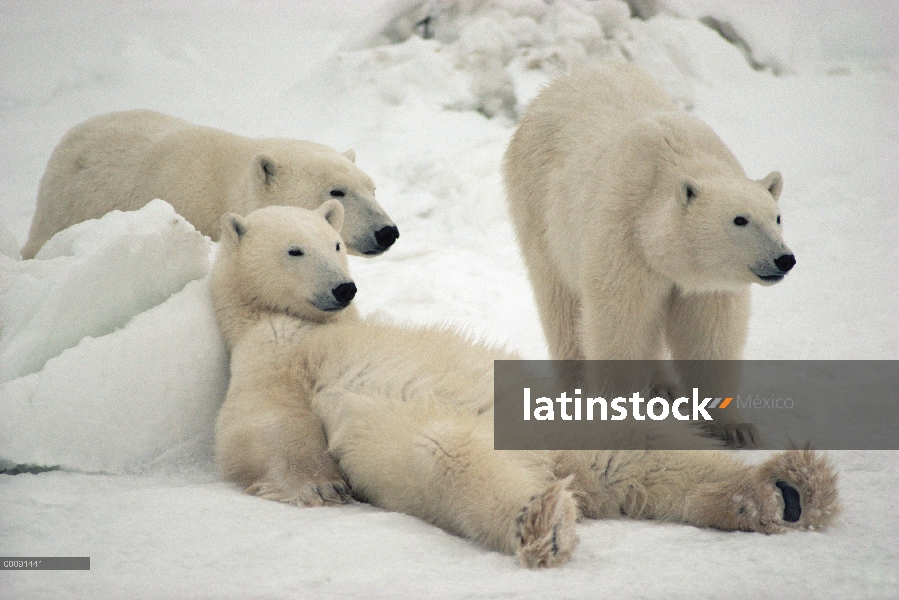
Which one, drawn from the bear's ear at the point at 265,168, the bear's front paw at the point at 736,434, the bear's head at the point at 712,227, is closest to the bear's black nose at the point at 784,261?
the bear's head at the point at 712,227

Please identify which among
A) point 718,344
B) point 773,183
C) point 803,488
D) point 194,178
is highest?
point 194,178

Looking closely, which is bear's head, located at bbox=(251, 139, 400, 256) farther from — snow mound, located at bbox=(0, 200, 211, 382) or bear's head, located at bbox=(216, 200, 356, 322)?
bear's head, located at bbox=(216, 200, 356, 322)

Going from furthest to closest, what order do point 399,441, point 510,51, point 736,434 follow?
1. point 510,51
2. point 736,434
3. point 399,441

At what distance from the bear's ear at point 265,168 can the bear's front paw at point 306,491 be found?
2078 mm

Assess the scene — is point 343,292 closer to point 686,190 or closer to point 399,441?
point 399,441

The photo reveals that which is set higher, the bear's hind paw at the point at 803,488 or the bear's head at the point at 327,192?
the bear's head at the point at 327,192

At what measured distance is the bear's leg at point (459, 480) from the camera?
79.0 inches

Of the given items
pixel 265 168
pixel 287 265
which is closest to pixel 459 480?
pixel 287 265

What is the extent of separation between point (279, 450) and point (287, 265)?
78cm

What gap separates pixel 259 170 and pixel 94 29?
5.32 meters

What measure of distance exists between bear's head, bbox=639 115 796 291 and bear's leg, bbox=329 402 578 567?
3.94 feet

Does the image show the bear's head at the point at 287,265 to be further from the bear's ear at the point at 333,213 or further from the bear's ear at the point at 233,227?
the bear's ear at the point at 333,213

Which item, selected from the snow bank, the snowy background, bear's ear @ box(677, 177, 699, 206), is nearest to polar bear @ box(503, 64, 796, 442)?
bear's ear @ box(677, 177, 699, 206)

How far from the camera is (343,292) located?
3078mm
